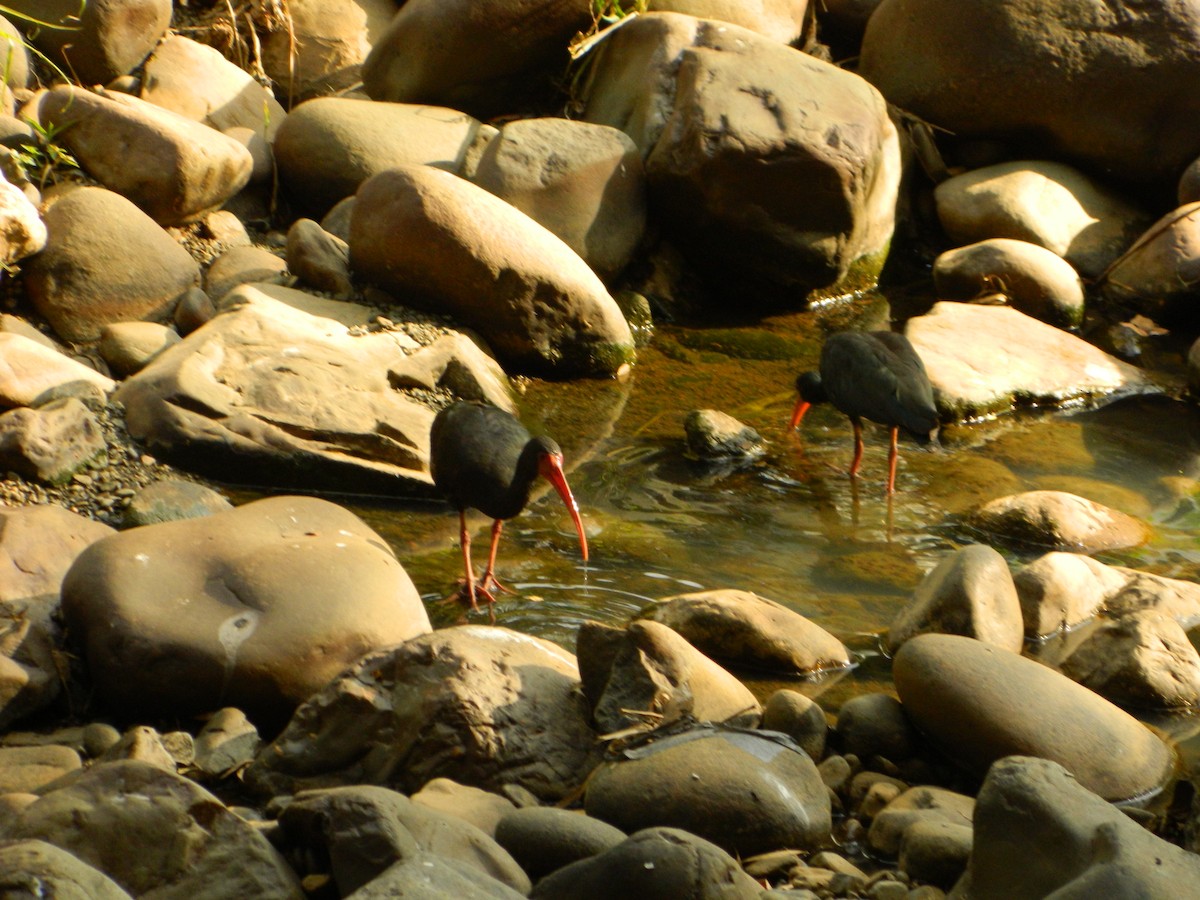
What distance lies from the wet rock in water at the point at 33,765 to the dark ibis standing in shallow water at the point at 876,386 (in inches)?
165

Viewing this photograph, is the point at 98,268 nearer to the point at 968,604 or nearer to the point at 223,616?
the point at 223,616

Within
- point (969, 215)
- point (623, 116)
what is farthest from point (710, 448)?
point (969, 215)

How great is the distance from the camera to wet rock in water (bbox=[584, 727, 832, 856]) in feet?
10.9

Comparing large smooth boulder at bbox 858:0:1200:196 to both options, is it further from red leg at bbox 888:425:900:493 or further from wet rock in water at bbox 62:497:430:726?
wet rock in water at bbox 62:497:430:726

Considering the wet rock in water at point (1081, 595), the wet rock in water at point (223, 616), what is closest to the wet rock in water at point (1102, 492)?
the wet rock in water at point (1081, 595)

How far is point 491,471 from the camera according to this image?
5.22 metres

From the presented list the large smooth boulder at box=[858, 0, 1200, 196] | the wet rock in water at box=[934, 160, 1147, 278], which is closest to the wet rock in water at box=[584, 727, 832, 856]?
the wet rock in water at box=[934, 160, 1147, 278]

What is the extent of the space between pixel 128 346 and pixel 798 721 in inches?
154

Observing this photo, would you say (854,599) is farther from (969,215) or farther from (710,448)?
(969,215)

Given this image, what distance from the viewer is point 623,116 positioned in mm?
9070

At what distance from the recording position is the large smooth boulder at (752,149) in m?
8.21

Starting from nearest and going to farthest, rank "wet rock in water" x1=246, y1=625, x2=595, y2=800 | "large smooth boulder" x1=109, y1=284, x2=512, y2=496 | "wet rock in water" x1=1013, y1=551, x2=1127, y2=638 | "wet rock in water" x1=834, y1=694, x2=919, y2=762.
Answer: "wet rock in water" x1=246, y1=625, x2=595, y2=800 → "wet rock in water" x1=834, y1=694, x2=919, y2=762 → "wet rock in water" x1=1013, y1=551, x2=1127, y2=638 → "large smooth boulder" x1=109, y1=284, x2=512, y2=496

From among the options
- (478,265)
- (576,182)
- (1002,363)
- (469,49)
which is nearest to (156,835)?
(478,265)

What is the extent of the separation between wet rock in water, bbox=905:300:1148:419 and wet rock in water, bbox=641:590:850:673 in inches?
123
